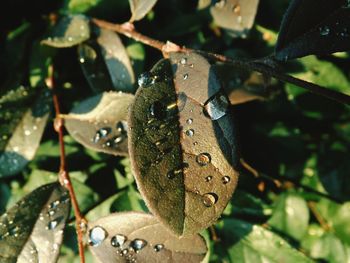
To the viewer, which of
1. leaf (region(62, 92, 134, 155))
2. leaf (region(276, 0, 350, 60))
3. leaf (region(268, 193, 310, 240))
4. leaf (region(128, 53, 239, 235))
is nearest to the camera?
leaf (region(128, 53, 239, 235))

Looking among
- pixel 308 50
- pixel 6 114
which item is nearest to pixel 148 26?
pixel 6 114

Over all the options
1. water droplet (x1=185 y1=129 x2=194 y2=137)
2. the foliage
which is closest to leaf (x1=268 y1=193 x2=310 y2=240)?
the foliage

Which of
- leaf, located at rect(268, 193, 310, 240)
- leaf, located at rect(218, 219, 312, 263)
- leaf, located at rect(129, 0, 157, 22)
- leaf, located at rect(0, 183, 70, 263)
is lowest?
leaf, located at rect(268, 193, 310, 240)

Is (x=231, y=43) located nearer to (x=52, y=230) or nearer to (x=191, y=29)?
(x=191, y=29)

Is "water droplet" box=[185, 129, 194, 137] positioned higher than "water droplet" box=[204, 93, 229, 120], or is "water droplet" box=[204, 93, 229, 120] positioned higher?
"water droplet" box=[204, 93, 229, 120]

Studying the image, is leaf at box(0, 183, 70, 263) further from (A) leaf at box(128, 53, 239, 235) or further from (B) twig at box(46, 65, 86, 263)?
(A) leaf at box(128, 53, 239, 235)

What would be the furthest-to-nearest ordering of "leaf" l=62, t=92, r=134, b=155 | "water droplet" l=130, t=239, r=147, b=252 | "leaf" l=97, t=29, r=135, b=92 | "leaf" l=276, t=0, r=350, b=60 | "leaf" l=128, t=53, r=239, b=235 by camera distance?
"leaf" l=97, t=29, r=135, b=92 → "leaf" l=62, t=92, r=134, b=155 → "water droplet" l=130, t=239, r=147, b=252 → "leaf" l=276, t=0, r=350, b=60 → "leaf" l=128, t=53, r=239, b=235

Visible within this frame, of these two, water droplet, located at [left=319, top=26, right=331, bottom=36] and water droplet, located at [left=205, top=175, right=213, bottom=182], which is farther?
water droplet, located at [left=319, top=26, right=331, bottom=36]
